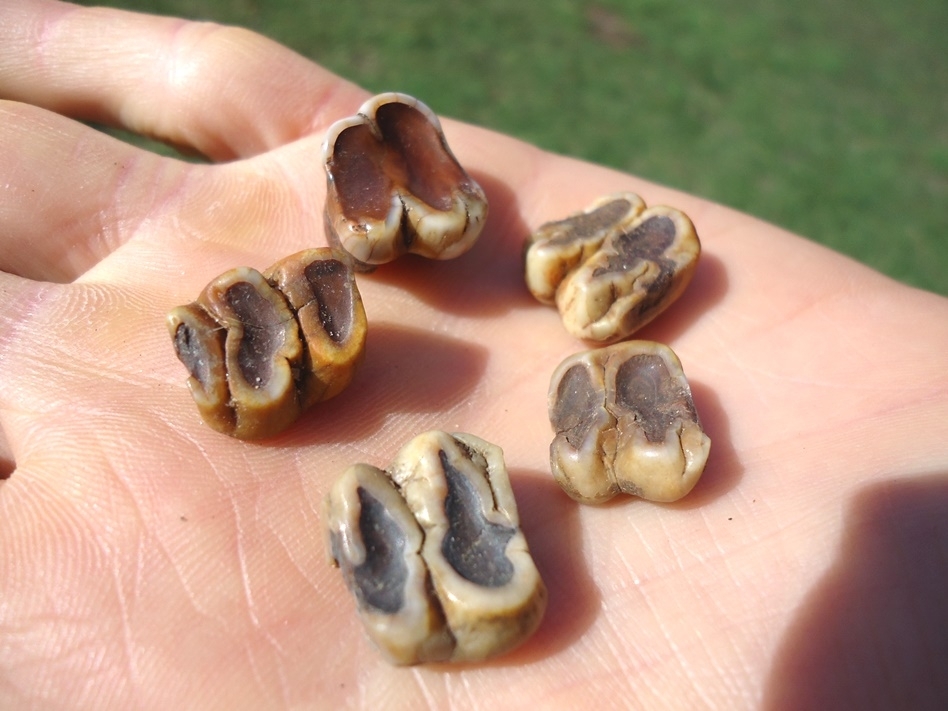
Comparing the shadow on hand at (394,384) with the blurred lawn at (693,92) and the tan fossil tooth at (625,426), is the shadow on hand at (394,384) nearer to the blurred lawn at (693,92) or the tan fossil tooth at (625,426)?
the tan fossil tooth at (625,426)

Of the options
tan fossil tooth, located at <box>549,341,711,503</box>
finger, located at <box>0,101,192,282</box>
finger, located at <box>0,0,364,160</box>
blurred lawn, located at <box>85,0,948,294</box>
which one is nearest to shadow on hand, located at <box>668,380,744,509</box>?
tan fossil tooth, located at <box>549,341,711,503</box>

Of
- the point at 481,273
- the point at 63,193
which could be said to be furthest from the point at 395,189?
the point at 63,193

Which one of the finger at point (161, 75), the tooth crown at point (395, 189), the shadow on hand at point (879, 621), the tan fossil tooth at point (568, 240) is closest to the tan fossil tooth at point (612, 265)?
the tan fossil tooth at point (568, 240)

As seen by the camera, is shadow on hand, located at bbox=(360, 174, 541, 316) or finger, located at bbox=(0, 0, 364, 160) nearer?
shadow on hand, located at bbox=(360, 174, 541, 316)

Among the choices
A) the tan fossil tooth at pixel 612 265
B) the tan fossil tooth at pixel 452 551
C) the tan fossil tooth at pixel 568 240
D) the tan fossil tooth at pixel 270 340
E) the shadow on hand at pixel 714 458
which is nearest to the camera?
the tan fossil tooth at pixel 452 551

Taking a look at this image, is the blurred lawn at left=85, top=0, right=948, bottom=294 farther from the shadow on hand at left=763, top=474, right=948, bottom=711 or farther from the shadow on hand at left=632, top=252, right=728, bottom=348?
the shadow on hand at left=763, top=474, right=948, bottom=711

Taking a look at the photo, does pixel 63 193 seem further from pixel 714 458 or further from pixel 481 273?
pixel 714 458

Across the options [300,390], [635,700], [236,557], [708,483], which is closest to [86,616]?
[236,557]
